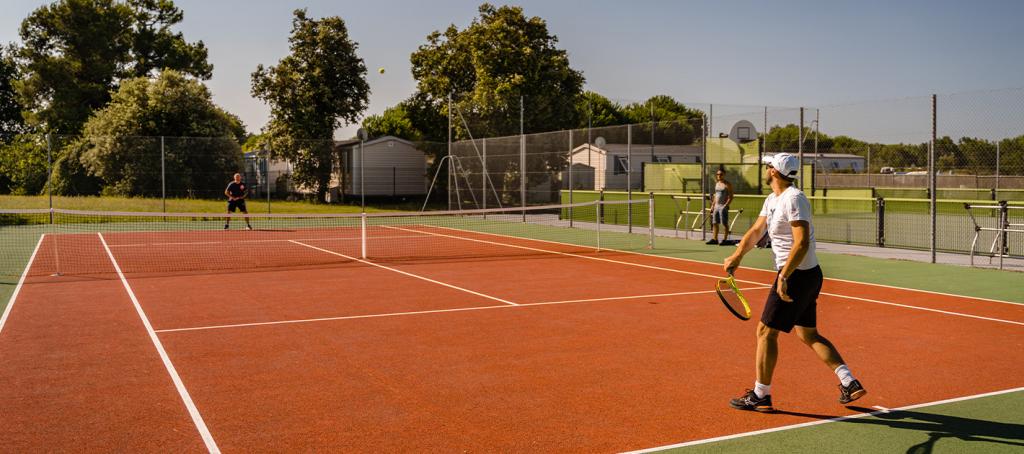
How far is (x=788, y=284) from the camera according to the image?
5.98 metres

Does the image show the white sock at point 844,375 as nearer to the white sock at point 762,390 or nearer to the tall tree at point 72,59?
the white sock at point 762,390

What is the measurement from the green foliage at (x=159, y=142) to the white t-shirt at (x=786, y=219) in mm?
29318

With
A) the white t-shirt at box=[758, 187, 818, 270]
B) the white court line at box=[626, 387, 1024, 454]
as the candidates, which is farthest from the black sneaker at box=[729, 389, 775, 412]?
the white t-shirt at box=[758, 187, 818, 270]

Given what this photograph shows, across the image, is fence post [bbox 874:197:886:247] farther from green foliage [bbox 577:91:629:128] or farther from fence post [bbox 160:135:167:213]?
green foliage [bbox 577:91:629:128]

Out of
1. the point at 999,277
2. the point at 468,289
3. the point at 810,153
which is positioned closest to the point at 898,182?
the point at 810,153

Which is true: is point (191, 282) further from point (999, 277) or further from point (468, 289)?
point (999, 277)

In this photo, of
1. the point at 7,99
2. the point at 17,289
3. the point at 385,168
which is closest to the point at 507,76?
the point at 385,168

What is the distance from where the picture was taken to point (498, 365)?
7812mm

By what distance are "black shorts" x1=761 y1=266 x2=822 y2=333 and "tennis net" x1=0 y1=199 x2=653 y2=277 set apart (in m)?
10.1

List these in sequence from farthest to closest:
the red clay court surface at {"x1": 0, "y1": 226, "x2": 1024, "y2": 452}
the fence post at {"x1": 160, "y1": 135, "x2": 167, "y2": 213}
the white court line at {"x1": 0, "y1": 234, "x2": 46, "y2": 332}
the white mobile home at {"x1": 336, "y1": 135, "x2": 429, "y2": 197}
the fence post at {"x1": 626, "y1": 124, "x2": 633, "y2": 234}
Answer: the white mobile home at {"x1": 336, "y1": 135, "x2": 429, "y2": 197}
the fence post at {"x1": 160, "y1": 135, "x2": 167, "y2": 213}
the fence post at {"x1": 626, "y1": 124, "x2": 633, "y2": 234}
the white court line at {"x1": 0, "y1": 234, "x2": 46, "y2": 332}
the red clay court surface at {"x1": 0, "y1": 226, "x2": 1024, "y2": 452}

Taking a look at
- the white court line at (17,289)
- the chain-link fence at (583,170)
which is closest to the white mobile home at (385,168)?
the chain-link fence at (583,170)

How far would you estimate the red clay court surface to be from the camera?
19.2 ft

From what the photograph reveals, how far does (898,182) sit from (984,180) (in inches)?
311

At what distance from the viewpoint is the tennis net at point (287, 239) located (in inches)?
671
